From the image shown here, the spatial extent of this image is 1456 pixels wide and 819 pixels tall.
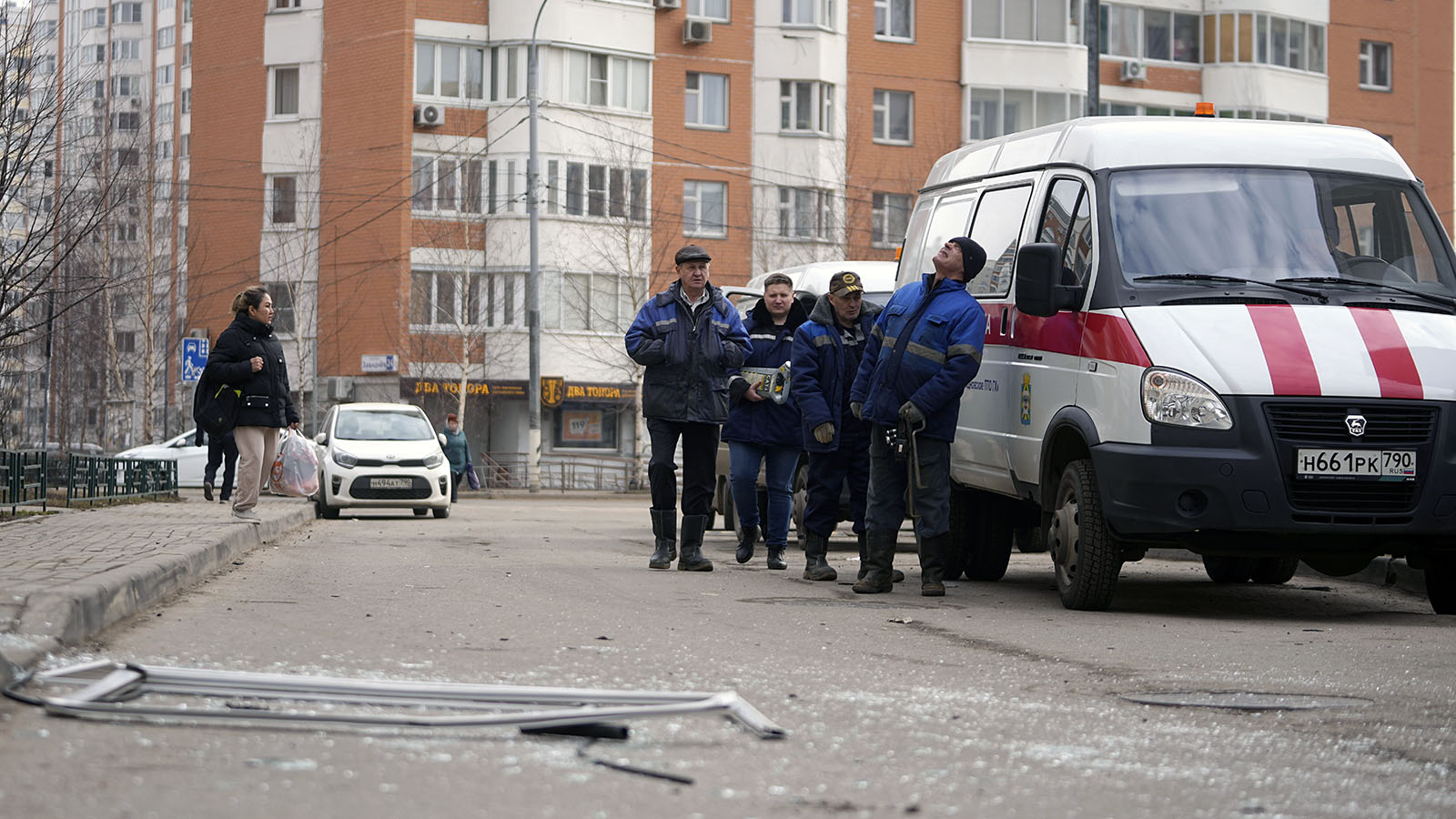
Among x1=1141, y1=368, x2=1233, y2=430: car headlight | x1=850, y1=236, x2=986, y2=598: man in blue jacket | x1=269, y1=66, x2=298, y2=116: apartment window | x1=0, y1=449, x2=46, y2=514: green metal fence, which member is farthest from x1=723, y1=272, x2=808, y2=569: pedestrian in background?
x1=269, y1=66, x2=298, y2=116: apartment window

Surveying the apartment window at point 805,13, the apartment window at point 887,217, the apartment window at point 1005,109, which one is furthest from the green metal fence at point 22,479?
the apartment window at point 1005,109

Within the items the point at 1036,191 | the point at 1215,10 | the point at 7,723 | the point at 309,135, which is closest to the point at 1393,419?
the point at 1036,191

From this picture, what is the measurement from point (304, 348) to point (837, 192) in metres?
15.6

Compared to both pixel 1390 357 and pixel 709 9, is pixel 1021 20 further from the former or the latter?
pixel 1390 357

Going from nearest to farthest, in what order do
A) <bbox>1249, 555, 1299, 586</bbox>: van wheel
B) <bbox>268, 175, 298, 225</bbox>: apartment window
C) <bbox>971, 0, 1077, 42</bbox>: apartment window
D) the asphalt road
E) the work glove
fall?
the asphalt road < the work glove < <bbox>1249, 555, 1299, 586</bbox>: van wheel < <bbox>268, 175, 298, 225</bbox>: apartment window < <bbox>971, 0, 1077, 42</bbox>: apartment window

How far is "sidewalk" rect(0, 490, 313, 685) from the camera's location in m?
6.75

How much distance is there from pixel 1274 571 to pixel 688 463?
397 cm

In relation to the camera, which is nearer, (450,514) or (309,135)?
(450,514)

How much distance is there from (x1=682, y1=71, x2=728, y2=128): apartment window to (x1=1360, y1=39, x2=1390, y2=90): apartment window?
22.3 meters

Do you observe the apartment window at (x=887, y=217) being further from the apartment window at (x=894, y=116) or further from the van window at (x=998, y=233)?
the van window at (x=998, y=233)

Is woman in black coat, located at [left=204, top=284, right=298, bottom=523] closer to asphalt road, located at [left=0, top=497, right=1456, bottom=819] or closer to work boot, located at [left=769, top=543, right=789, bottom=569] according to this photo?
asphalt road, located at [left=0, top=497, right=1456, bottom=819]

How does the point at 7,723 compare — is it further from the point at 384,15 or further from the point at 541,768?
the point at 384,15

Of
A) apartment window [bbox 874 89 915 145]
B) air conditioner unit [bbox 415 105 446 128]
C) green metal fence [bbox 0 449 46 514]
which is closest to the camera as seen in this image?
green metal fence [bbox 0 449 46 514]

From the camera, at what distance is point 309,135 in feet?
175
